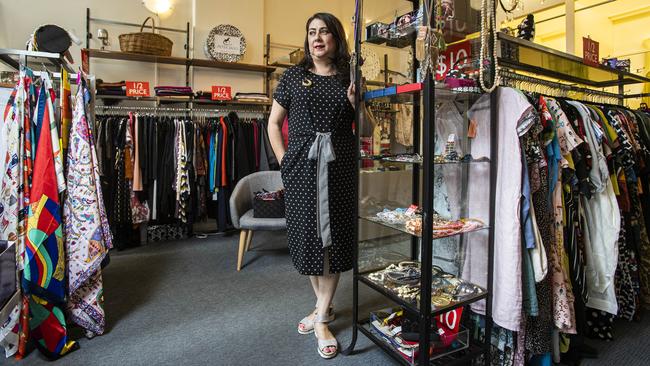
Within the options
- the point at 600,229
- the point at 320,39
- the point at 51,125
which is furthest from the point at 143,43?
the point at 600,229

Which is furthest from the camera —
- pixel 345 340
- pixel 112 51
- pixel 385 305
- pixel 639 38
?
pixel 639 38

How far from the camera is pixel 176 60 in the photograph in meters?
3.86

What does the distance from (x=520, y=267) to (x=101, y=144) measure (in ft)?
10.7

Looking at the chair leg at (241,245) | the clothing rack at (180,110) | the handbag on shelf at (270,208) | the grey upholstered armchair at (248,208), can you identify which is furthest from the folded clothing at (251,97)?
the chair leg at (241,245)

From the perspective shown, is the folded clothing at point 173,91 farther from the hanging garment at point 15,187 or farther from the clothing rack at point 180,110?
the hanging garment at point 15,187

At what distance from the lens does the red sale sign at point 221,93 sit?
154 inches

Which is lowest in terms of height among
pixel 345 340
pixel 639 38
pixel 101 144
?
pixel 345 340

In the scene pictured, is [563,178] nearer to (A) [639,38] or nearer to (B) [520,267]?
(B) [520,267]

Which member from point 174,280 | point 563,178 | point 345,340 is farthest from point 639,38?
point 174,280

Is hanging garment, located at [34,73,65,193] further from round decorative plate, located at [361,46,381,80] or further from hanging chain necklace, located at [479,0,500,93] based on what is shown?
hanging chain necklace, located at [479,0,500,93]

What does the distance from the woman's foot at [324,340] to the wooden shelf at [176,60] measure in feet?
10.3

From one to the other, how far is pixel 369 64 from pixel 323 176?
0.52 m

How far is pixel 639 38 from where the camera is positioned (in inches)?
160

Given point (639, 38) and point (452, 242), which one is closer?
point (452, 242)
